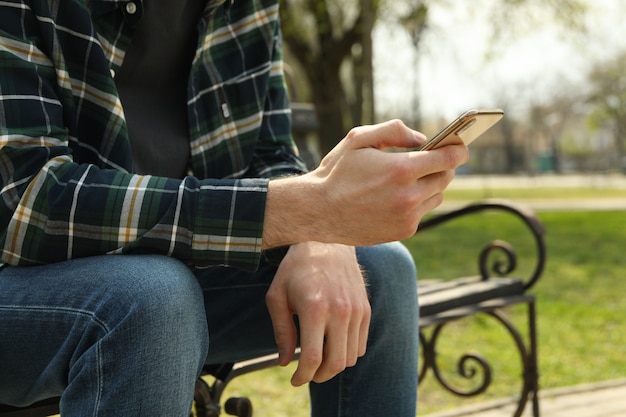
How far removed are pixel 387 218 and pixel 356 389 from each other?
438mm

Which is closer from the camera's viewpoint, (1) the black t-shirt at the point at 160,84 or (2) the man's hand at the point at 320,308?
(2) the man's hand at the point at 320,308

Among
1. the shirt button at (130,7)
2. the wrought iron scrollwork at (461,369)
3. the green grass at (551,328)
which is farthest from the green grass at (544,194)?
the shirt button at (130,7)

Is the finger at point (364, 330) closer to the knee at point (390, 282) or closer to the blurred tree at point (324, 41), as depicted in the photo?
the knee at point (390, 282)

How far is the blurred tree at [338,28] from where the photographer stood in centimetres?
1359

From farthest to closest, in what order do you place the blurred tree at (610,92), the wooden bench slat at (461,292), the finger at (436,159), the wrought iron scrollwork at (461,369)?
the blurred tree at (610,92)
the wrought iron scrollwork at (461,369)
the wooden bench slat at (461,292)
the finger at (436,159)

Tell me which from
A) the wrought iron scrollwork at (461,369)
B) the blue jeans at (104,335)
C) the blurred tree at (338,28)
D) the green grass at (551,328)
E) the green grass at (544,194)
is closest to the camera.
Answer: the blue jeans at (104,335)

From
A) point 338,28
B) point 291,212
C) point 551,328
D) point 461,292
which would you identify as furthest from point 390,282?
point 338,28

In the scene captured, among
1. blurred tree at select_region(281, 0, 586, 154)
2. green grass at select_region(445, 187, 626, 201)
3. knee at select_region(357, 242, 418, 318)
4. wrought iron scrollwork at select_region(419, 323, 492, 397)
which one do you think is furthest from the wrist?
green grass at select_region(445, 187, 626, 201)

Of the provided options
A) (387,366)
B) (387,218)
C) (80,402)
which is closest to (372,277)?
(387,366)

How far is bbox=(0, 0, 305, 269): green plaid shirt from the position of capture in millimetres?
1228

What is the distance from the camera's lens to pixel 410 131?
126 centimetres

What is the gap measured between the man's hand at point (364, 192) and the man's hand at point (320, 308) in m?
0.15

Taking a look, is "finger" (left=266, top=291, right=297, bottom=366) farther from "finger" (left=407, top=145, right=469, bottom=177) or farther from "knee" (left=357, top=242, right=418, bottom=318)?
"finger" (left=407, top=145, right=469, bottom=177)

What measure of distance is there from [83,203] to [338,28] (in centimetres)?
1396
